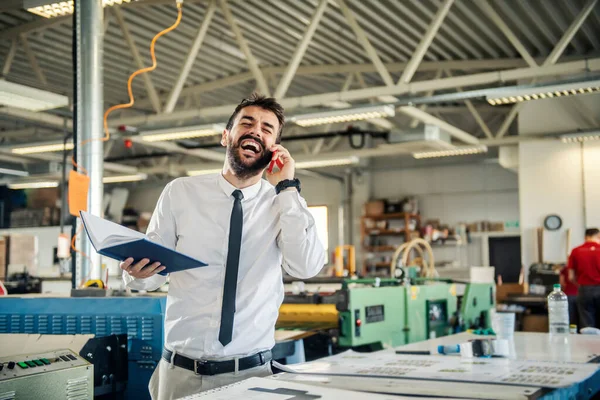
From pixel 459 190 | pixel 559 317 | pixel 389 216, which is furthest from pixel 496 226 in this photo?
pixel 559 317

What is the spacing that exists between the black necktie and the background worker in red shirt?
7317mm

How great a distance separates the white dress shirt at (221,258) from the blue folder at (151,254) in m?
0.21

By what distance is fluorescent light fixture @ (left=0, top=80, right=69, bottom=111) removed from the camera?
6.03m

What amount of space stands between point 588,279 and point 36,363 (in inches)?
314

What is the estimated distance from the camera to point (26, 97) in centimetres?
617

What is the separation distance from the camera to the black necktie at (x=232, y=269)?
7.14 ft

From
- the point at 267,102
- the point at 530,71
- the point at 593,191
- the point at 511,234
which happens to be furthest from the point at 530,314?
the point at 267,102

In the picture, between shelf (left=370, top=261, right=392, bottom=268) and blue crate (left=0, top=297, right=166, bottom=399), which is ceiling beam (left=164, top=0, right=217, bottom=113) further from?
shelf (left=370, top=261, right=392, bottom=268)

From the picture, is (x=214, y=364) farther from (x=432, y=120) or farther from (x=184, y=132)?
(x=432, y=120)

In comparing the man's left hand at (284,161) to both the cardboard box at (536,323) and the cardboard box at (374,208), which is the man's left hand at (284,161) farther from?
the cardboard box at (374,208)

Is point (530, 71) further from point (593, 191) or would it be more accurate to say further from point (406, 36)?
point (593, 191)

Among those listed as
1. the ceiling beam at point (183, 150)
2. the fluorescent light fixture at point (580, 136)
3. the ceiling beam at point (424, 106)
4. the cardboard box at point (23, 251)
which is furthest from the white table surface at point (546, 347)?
the ceiling beam at point (183, 150)

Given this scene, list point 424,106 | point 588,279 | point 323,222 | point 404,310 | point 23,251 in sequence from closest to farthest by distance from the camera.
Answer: point 404,310 < point 588,279 < point 23,251 < point 424,106 < point 323,222

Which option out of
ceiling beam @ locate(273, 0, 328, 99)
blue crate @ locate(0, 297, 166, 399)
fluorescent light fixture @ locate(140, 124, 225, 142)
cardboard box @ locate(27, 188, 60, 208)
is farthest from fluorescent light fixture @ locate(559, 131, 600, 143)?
cardboard box @ locate(27, 188, 60, 208)
